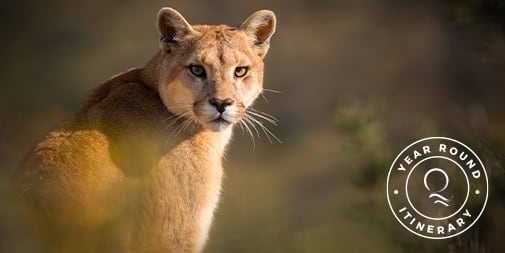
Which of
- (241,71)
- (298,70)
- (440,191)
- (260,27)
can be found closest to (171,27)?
(241,71)

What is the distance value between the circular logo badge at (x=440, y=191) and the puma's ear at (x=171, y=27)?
9.38 feet

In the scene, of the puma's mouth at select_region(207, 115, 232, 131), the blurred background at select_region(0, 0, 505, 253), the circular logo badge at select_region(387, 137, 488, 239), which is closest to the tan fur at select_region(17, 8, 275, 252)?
the puma's mouth at select_region(207, 115, 232, 131)

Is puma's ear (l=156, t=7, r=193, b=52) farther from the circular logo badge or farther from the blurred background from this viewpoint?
the blurred background

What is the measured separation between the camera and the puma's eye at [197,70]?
28.7ft

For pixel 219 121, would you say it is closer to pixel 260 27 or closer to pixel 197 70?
pixel 197 70

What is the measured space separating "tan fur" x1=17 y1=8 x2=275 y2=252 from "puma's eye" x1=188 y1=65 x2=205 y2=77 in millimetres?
40

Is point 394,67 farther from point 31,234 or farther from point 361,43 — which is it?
point 31,234

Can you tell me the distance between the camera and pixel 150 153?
28.1 ft

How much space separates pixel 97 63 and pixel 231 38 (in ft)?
51.8

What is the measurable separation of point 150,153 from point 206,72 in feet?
2.55

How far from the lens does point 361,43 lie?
27375 mm

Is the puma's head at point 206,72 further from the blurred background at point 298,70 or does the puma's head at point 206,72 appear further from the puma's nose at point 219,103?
the blurred background at point 298,70

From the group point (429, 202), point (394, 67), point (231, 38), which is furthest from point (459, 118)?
point (394, 67)

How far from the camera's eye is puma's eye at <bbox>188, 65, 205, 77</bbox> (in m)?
8.75
